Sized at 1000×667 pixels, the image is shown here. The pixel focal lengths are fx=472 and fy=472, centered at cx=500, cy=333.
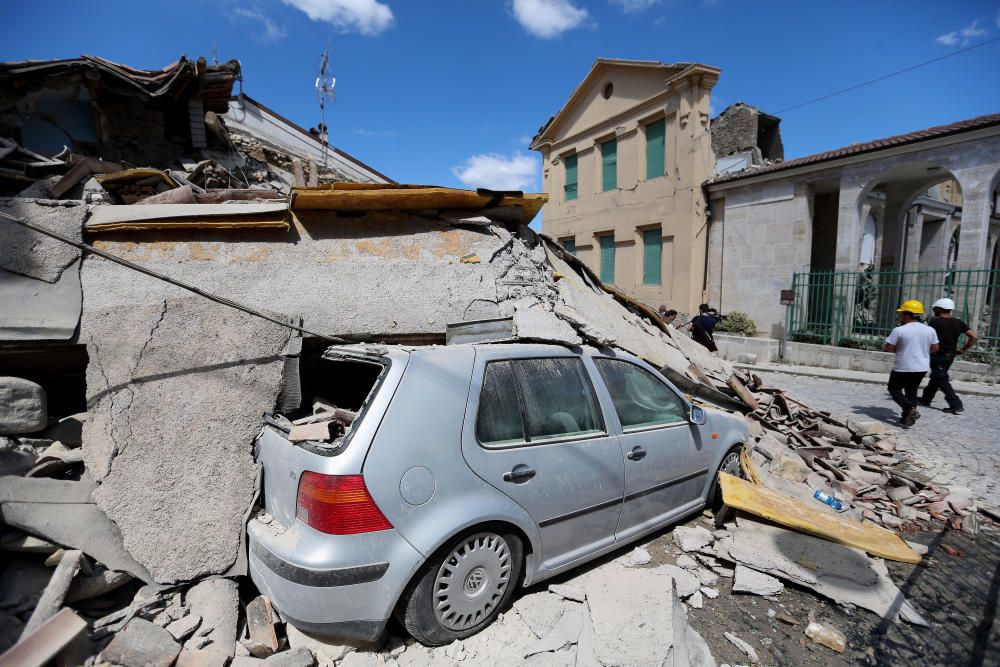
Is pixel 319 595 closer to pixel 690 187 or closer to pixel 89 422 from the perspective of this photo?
pixel 89 422

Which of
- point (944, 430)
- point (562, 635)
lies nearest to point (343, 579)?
point (562, 635)

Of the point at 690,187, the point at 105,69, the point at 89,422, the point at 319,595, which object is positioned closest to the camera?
the point at 319,595

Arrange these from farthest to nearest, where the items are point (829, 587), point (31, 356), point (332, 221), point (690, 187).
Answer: point (690, 187) < point (332, 221) < point (31, 356) < point (829, 587)

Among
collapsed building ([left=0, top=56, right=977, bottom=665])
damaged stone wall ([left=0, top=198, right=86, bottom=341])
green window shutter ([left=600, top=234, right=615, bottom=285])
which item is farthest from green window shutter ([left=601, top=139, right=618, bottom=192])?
damaged stone wall ([left=0, top=198, right=86, bottom=341])

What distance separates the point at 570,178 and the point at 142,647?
19.8 m

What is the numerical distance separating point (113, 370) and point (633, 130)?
17.1 metres

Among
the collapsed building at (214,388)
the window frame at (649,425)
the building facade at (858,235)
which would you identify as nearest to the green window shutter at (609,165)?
the building facade at (858,235)

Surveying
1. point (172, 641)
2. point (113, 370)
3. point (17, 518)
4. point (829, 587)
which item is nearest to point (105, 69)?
point (113, 370)

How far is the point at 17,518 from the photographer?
232 centimetres

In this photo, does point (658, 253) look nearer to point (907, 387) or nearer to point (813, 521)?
point (907, 387)

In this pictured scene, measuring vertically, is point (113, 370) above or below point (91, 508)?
above

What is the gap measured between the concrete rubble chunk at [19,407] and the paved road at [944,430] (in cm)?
724

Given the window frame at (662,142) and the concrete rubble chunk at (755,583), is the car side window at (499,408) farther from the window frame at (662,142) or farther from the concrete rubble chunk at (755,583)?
the window frame at (662,142)

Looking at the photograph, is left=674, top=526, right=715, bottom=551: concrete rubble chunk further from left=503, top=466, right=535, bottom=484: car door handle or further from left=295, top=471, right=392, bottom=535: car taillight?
left=295, top=471, right=392, bottom=535: car taillight
